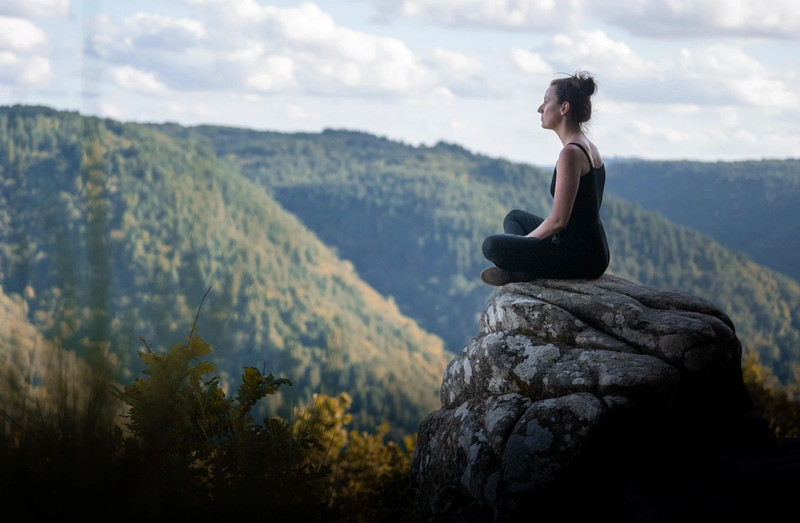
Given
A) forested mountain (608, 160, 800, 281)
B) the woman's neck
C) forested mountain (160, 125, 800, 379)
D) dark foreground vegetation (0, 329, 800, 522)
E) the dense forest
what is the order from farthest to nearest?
forested mountain (608, 160, 800, 281) → forested mountain (160, 125, 800, 379) → the woman's neck → dark foreground vegetation (0, 329, 800, 522) → the dense forest

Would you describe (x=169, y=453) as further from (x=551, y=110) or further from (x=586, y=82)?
(x=586, y=82)

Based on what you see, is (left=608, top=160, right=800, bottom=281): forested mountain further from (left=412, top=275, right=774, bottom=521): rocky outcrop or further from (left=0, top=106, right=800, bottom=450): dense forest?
(left=412, top=275, right=774, bottom=521): rocky outcrop

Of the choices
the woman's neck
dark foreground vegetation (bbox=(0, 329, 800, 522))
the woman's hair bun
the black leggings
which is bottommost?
dark foreground vegetation (bbox=(0, 329, 800, 522))

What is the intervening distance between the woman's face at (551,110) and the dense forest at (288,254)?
6.61ft

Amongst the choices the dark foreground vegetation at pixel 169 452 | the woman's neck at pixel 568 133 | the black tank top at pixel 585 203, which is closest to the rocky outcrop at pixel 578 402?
the black tank top at pixel 585 203

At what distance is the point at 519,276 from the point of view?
4.83 m

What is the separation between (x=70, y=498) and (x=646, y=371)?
2.75 metres

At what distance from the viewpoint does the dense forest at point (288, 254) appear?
1.24 m

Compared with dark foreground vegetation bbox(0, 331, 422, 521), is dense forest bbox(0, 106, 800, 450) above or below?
above

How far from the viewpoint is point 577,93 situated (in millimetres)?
4676

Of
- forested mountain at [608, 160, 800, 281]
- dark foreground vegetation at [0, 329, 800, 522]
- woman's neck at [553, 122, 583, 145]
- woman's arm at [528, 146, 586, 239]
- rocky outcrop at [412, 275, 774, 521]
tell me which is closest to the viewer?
dark foreground vegetation at [0, 329, 800, 522]

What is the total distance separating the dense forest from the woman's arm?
1.71m

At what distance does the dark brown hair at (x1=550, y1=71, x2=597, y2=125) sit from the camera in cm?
467

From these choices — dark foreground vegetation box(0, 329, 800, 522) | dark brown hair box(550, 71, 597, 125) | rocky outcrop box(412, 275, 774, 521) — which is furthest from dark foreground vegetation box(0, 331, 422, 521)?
dark brown hair box(550, 71, 597, 125)
